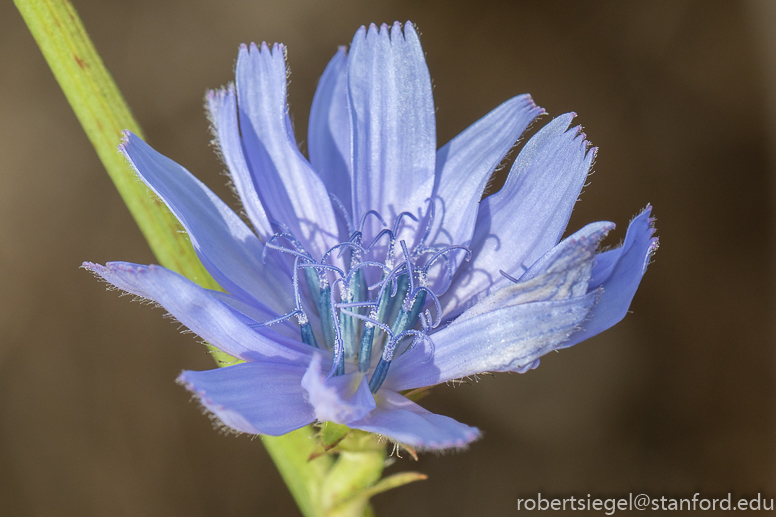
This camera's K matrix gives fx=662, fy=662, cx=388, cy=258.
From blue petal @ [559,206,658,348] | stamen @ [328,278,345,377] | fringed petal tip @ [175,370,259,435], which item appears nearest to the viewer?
fringed petal tip @ [175,370,259,435]

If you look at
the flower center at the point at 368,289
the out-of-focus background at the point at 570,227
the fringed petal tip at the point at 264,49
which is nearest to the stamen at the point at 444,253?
the flower center at the point at 368,289

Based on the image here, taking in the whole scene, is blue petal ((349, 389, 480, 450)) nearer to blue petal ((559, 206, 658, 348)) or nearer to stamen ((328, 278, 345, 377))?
stamen ((328, 278, 345, 377))

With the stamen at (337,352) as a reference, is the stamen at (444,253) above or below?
above

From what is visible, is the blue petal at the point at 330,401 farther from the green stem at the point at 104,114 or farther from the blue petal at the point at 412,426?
the green stem at the point at 104,114

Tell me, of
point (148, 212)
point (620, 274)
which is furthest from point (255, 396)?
point (620, 274)

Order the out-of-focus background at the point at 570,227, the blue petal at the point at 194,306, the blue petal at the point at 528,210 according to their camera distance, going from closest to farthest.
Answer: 1. the blue petal at the point at 194,306
2. the blue petal at the point at 528,210
3. the out-of-focus background at the point at 570,227

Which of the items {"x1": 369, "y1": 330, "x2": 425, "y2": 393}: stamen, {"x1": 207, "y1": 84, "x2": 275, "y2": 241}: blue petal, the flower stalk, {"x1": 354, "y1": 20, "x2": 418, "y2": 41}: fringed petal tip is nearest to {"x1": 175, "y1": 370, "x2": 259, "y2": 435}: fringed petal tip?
the flower stalk
